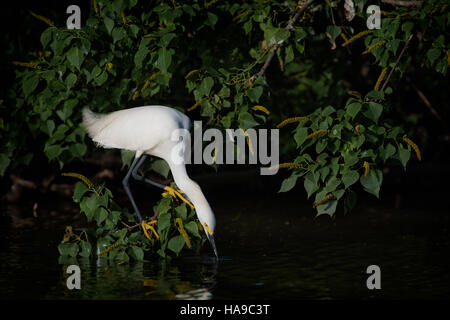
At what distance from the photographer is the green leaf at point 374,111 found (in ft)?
21.1

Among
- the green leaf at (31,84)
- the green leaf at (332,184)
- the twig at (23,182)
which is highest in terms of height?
the green leaf at (31,84)

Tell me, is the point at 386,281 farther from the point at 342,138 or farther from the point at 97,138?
the point at 97,138

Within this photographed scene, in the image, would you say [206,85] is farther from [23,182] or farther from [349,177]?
[23,182]

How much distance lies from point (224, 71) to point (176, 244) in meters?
1.77

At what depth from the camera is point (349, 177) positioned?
6.29m

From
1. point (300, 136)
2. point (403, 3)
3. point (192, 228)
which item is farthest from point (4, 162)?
point (403, 3)

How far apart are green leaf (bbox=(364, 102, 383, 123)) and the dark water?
1496 millimetres

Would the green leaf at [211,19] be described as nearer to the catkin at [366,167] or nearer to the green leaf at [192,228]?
the green leaf at [192,228]

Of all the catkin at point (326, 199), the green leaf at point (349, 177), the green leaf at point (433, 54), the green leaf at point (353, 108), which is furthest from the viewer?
the green leaf at point (433, 54)

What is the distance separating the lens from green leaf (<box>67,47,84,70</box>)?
7094 millimetres

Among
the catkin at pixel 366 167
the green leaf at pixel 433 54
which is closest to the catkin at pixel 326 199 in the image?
the catkin at pixel 366 167

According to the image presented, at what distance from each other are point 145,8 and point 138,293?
3248 millimetres

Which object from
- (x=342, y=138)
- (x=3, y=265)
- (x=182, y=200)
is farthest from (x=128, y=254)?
(x=342, y=138)

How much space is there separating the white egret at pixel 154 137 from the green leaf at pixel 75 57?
0.96m
